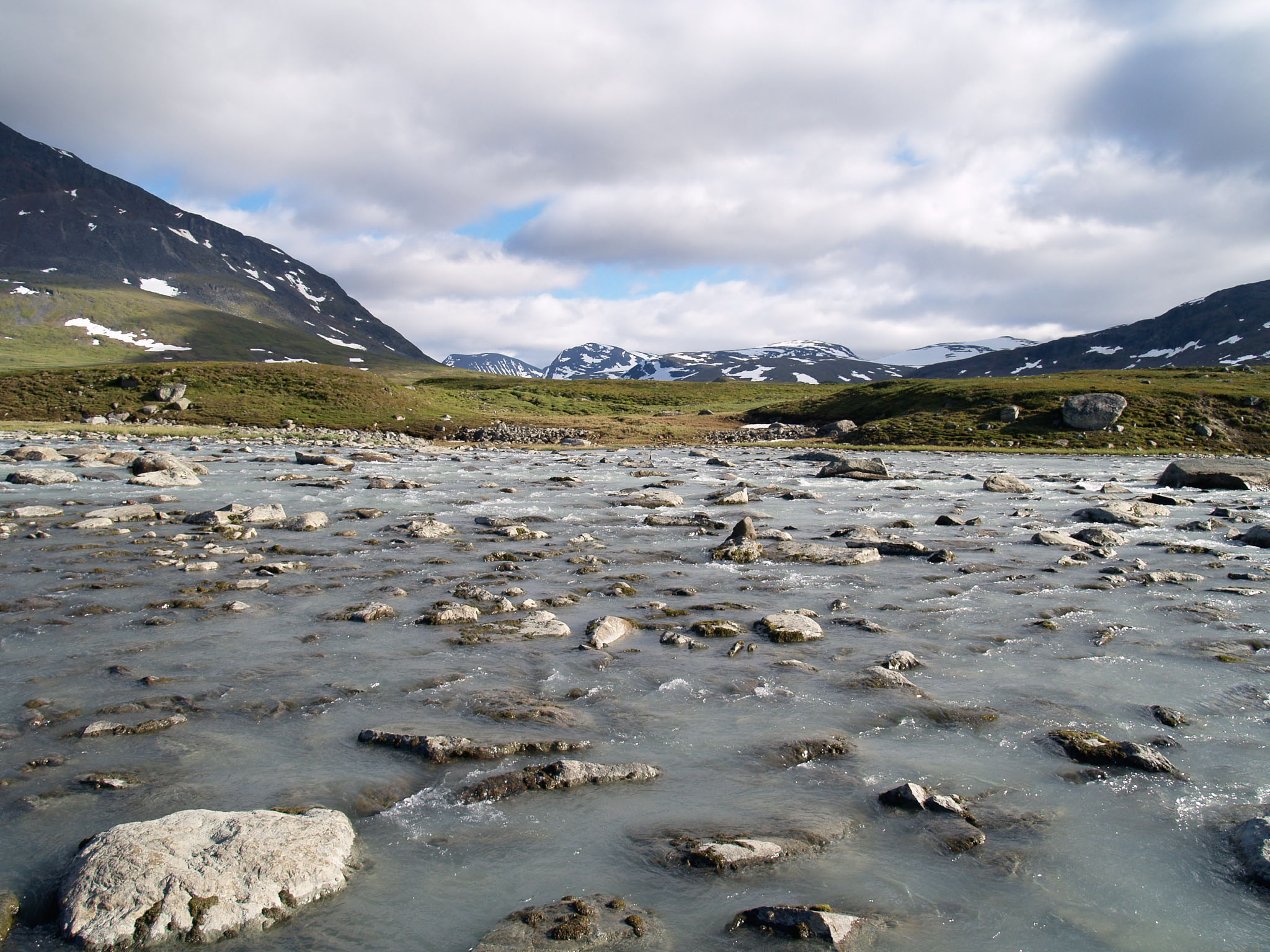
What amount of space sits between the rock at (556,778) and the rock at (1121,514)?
71.9 feet

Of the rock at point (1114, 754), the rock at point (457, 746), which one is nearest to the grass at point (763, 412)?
the rock at point (1114, 754)

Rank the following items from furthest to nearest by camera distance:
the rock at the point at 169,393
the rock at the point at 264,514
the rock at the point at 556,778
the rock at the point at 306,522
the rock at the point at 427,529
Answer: the rock at the point at 169,393
the rock at the point at 264,514
the rock at the point at 306,522
the rock at the point at 427,529
the rock at the point at 556,778

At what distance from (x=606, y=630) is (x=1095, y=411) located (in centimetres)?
7148

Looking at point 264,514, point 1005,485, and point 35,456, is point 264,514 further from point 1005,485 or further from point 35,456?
point 1005,485

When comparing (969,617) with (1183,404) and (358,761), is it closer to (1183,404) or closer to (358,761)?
(358,761)

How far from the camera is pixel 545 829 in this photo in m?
5.98

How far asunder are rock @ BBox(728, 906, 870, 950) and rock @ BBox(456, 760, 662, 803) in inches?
82.0

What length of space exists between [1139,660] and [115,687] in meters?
13.4

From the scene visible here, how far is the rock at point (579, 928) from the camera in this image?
4.61m

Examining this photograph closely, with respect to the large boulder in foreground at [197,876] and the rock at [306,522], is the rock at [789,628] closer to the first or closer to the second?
the large boulder in foreground at [197,876]

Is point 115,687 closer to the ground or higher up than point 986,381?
closer to the ground

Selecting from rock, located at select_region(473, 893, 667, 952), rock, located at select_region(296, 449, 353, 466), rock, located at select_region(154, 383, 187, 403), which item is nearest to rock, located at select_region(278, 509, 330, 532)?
rock, located at select_region(473, 893, 667, 952)

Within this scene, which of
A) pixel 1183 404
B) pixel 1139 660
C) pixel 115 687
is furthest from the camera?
pixel 1183 404

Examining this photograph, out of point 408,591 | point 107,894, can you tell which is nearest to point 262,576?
point 408,591
